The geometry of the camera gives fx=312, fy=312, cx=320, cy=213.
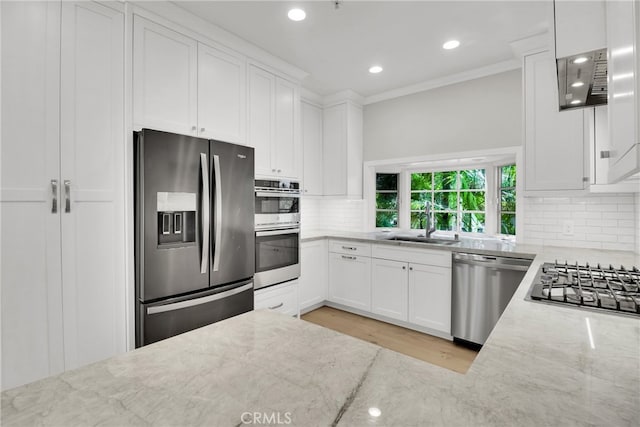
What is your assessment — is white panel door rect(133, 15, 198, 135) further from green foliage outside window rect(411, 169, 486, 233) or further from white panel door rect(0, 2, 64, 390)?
green foliage outside window rect(411, 169, 486, 233)

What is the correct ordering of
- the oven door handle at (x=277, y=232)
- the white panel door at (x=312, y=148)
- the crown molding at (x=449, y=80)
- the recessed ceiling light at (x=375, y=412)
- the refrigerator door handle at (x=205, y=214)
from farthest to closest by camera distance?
the white panel door at (x=312, y=148)
the crown molding at (x=449, y=80)
the oven door handle at (x=277, y=232)
the refrigerator door handle at (x=205, y=214)
the recessed ceiling light at (x=375, y=412)

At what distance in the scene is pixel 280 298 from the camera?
2959 mm

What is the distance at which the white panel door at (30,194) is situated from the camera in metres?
1.54

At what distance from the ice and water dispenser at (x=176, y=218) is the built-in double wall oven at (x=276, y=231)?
67cm

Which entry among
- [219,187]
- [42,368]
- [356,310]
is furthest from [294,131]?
[42,368]

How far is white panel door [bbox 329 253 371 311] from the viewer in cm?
347

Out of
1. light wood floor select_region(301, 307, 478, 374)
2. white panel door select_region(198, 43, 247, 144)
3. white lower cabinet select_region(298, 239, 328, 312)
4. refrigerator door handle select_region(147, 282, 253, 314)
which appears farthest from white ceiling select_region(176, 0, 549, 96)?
light wood floor select_region(301, 307, 478, 374)

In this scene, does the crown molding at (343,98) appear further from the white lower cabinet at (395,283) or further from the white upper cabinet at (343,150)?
the white lower cabinet at (395,283)

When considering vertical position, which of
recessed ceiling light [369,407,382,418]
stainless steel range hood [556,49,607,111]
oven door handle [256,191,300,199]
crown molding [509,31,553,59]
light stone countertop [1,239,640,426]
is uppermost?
crown molding [509,31,553,59]

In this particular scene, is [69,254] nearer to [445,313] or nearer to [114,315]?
[114,315]

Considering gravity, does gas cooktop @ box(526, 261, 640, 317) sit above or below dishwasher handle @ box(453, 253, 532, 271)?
above

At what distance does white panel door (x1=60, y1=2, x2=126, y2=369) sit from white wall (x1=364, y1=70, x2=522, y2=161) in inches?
113

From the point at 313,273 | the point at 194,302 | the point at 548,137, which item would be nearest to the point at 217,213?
the point at 194,302

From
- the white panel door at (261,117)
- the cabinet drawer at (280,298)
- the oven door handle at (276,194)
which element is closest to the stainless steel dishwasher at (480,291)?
the cabinet drawer at (280,298)
